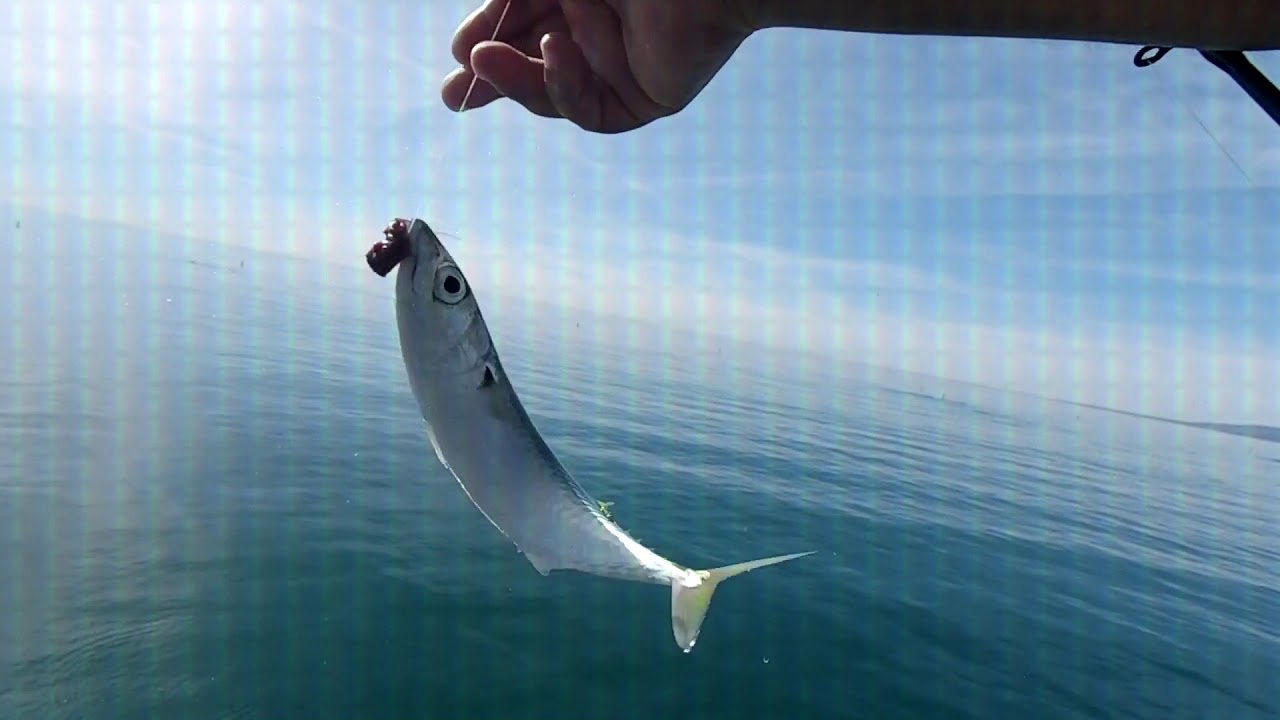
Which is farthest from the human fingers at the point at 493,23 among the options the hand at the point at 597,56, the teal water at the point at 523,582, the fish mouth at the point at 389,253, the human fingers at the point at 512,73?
the teal water at the point at 523,582

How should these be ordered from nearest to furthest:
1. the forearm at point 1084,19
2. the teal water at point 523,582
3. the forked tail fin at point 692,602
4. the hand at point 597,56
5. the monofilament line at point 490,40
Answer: the forearm at point 1084,19
the hand at point 597,56
the forked tail fin at point 692,602
the monofilament line at point 490,40
the teal water at point 523,582

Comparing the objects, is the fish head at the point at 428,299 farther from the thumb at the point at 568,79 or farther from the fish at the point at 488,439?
the thumb at the point at 568,79

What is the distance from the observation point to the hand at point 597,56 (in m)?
2.67

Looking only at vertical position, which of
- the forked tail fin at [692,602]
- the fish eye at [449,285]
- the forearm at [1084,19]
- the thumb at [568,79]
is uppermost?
the thumb at [568,79]

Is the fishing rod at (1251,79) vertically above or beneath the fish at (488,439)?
above

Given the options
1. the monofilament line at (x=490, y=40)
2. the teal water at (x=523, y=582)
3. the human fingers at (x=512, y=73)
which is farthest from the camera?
the teal water at (x=523, y=582)

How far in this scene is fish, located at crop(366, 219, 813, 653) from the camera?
2992 mm

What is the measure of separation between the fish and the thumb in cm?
95

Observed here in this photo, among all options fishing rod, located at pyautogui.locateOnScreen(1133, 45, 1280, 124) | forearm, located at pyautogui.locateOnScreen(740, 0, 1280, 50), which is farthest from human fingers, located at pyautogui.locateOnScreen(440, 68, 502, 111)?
fishing rod, located at pyautogui.locateOnScreen(1133, 45, 1280, 124)

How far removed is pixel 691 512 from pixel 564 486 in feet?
57.1

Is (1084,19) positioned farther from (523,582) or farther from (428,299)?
(523,582)

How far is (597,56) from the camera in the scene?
323 centimetres

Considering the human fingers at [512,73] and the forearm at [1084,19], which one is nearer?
the forearm at [1084,19]

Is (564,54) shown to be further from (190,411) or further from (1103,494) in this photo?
(1103,494)
